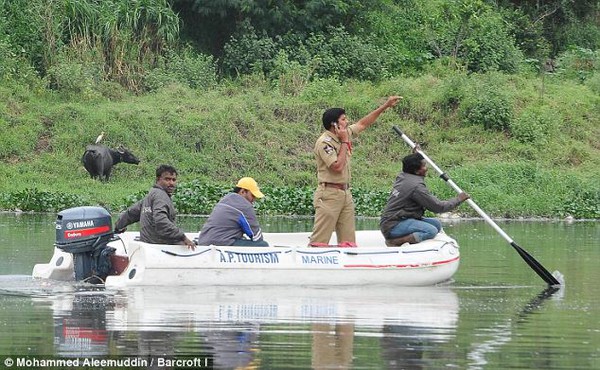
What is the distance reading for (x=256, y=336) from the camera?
36.1ft

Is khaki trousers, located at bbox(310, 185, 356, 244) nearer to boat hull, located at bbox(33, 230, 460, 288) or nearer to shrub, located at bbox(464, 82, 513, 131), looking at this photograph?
boat hull, located at bbox(33, 230, 460, 288)

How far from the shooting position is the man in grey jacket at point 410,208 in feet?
49.6

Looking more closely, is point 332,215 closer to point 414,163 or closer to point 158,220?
point 414,163

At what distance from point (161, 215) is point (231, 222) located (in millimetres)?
812

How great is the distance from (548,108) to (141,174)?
9.23 meters

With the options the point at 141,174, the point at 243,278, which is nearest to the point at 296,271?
the point at 243,278

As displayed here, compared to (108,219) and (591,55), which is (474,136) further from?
(108,219)

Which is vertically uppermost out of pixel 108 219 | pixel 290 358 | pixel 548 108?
pixel 548 108

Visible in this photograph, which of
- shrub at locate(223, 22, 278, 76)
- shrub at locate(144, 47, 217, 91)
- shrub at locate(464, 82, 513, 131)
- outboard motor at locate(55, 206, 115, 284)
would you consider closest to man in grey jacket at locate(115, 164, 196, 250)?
outboard motor at locate(55, 206, 115, 284)

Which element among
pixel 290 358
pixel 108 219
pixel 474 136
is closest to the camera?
pixel 290 358

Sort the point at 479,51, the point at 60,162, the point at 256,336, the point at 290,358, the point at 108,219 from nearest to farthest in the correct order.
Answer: the point at 290,358, the point at 256,336, the point at 108,219, the point at 60,162, the point at 479,51

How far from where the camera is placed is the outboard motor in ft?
46.2

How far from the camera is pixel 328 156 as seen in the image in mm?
14773

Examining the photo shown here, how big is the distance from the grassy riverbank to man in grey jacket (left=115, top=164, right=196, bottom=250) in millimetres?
10697
